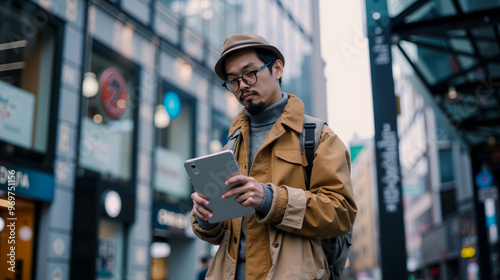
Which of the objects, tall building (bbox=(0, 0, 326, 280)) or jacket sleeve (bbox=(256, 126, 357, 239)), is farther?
tall building (bbox=(0, 0, 326, 280))

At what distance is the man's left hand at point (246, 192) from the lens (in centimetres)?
218

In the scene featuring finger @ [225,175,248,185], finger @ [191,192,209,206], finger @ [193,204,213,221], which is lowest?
finger @ [193,204,213,221]

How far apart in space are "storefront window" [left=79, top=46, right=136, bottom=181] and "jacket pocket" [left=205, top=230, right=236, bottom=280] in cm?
804

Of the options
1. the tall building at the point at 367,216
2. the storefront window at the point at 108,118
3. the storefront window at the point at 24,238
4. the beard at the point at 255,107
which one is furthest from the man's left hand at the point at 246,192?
the tall building at the point at 367,216

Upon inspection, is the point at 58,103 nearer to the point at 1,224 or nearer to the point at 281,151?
the point at 1,224

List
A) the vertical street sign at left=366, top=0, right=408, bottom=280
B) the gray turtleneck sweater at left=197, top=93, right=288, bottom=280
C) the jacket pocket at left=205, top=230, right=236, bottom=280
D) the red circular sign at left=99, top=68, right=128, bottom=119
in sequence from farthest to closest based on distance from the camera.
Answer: the red circular sign at left=99, top=68, right=128, bottom=119 < the vertical street sign at left=366, top=0, right=408, bottom=280 < the gray turtleneck sweater at left=197, top=93, right=288, bottom=280 < the jacket pocket at left=205, top=230, right=236, bottom=280

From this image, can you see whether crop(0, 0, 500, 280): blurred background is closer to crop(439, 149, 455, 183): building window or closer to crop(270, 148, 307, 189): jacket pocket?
crop(270, 148, 307, 189): jacket pocket

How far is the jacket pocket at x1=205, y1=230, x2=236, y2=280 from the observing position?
95.3 inches

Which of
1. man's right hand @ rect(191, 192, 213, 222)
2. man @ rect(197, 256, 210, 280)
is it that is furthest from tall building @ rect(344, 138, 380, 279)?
man's right hand @ rect(191, 192, 213, 222)

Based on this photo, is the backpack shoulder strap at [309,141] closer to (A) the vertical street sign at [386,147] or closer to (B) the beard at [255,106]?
(B) the beard at [255,106]

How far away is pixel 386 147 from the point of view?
7023 mm

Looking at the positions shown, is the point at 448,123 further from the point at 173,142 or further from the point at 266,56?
the point at 266,56

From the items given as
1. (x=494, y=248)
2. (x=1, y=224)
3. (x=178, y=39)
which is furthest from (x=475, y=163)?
(x=1, y=224)

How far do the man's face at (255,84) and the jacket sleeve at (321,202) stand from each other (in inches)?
14.0
